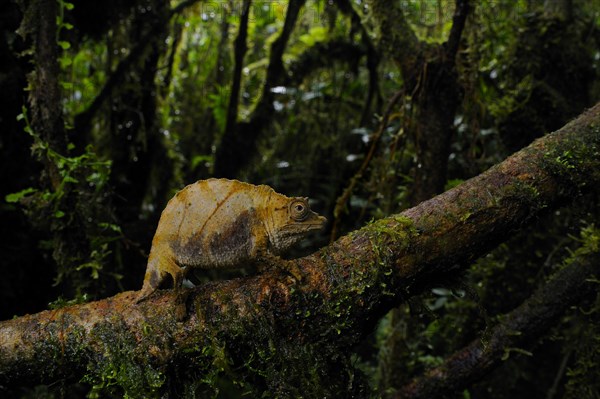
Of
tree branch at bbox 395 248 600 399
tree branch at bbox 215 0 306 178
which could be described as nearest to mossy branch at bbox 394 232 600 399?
tree branch at bbox 395 248 600 399

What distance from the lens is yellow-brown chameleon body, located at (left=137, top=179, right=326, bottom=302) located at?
186 centimetres

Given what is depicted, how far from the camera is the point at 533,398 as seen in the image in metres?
4.55

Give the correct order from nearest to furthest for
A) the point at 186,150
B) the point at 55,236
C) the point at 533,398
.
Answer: the point at 55,236 → the point at 533,398 → the point at 186,150

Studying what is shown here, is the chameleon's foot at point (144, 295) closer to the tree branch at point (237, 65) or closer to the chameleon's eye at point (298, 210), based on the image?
the chameleon's eye at point (298, 210)

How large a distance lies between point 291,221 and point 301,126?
350cm

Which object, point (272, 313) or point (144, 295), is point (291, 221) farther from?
point (144, 295)

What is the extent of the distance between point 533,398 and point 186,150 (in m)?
3.62

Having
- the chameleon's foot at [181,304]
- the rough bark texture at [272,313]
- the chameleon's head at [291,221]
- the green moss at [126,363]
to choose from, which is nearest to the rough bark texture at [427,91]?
the rough bark texture at [272,313]

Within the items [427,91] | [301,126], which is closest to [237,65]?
[301,126]

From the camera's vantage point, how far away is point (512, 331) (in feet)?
9.49

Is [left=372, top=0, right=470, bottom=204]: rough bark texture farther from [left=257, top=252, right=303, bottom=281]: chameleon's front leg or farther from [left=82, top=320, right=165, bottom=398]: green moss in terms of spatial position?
[left=82, top=320, right=165, bottom=398]: green moss

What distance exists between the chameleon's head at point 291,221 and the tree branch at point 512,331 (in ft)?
4.92

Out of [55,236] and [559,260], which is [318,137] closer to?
[559,260]

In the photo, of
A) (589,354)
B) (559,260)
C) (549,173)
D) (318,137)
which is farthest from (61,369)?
(318,137)
